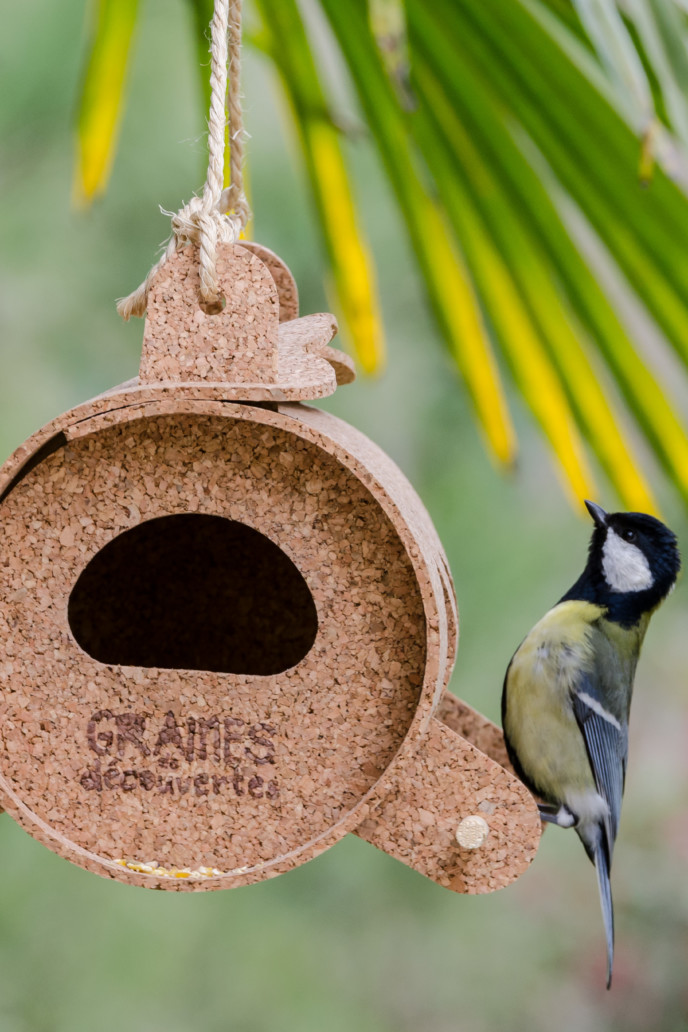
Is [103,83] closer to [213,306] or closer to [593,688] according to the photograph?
[213,306]

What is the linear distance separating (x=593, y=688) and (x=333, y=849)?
1548 mm

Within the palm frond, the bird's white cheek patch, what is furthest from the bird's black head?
the palm frond

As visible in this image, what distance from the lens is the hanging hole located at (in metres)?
0.75

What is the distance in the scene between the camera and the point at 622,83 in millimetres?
902

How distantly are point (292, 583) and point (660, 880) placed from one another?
5.57 ft

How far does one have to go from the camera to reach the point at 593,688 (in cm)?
97

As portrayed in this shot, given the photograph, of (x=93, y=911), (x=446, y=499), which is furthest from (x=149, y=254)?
(x=93, y=911)

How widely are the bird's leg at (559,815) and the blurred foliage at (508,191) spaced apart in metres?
0.41

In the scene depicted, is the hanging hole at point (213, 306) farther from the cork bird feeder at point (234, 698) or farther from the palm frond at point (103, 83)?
the palm frond at point (103, 83)

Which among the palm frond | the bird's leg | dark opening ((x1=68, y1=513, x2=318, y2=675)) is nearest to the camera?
the bird's leg

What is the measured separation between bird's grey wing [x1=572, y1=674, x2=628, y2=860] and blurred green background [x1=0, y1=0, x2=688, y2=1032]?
146 centimetres

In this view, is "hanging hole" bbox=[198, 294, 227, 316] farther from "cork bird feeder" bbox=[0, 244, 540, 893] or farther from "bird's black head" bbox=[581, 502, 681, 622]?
"bird's black head" bbox=[581, 502, 681, 622]

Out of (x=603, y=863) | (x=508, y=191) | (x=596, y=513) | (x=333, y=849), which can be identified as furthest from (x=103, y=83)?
(x=333, y=849)

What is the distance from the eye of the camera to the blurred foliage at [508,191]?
1.13 m
